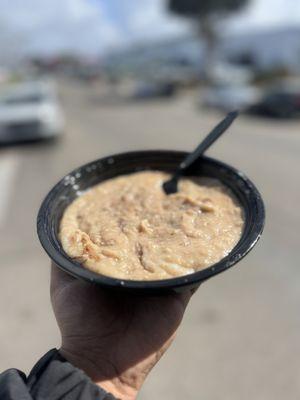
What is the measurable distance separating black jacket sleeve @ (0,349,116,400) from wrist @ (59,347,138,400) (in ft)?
0.33

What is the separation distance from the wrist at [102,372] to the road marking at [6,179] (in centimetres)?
445

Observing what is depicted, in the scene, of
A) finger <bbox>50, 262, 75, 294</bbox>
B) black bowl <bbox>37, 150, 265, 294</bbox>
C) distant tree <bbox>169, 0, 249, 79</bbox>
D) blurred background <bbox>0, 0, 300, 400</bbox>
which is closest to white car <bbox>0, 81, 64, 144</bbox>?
blurred background <bbox>0, 0, 300, 400</bbox>

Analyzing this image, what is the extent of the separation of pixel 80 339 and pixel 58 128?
1021 cm

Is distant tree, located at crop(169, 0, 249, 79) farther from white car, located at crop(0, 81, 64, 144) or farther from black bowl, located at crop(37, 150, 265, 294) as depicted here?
black bowl, located at crop(37, 150, 265, 294)

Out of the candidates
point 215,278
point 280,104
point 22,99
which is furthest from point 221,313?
point 280,104

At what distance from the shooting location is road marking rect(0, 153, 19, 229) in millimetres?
6180

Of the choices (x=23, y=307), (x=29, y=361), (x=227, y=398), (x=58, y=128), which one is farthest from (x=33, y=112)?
(x=227, y=398)

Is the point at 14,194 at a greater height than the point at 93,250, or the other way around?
the point at 93,250

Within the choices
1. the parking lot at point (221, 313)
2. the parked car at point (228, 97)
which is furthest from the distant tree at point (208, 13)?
the parking lot at point (221, 313)

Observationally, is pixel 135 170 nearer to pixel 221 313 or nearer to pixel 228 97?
pixel 221 313

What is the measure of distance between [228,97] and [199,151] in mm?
17962

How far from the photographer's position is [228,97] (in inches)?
751

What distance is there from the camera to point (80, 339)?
1465 millimetres

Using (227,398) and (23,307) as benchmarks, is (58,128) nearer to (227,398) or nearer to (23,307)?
(23,307)
